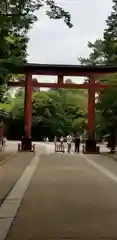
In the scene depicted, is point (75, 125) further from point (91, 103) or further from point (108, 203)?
point (108, 203)

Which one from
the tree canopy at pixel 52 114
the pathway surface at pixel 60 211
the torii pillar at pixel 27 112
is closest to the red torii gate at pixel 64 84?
the torii pillar at pixel 27 112

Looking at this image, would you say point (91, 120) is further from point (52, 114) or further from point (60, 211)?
point (60, 211)

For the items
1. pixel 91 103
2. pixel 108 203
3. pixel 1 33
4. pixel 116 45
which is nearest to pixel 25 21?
pixel 1 33

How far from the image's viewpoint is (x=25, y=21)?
55.9 ft

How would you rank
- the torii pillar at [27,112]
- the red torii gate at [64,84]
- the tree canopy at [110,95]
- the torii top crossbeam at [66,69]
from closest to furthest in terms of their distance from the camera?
the tree canopy at [110,95], the torii top crossbeam at [66,69], the red torii gate at [64,84], the torii pillar at [27,112]

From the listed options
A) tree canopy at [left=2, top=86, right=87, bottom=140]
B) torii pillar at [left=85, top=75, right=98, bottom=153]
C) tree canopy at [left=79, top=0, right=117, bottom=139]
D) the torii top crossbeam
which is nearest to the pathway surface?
tree canopy at [left=79, top=0, right=117, bottom=139]

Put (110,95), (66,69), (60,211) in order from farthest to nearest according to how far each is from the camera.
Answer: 1. (66,69)
2. (110,95)
3. (60,211)

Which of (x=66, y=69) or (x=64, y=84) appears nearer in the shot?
(x=66, y=69)

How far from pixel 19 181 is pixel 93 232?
924cm

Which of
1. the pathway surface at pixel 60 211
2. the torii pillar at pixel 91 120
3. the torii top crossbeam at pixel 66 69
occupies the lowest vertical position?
the pathway surface at pixel 60 211

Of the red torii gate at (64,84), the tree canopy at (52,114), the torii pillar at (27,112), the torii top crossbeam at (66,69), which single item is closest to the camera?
the torii top crossbeam at (66,69)

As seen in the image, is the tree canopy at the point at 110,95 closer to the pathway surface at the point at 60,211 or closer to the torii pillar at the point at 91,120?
the torii pillar at the point at 91,120

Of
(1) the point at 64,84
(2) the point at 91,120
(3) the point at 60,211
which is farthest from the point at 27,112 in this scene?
(3) the point at 60,211

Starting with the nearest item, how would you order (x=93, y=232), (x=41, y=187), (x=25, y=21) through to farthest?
(x=93, y=232) < (x=41, y=187) < (x=25, y=21)
